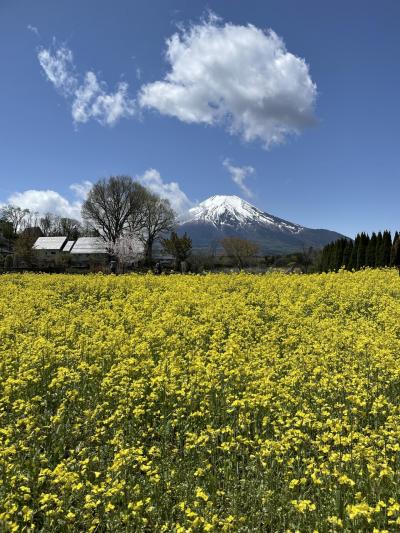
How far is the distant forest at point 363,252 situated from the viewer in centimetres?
2861

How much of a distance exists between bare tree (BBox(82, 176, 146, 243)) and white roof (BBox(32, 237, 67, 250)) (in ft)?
60.8

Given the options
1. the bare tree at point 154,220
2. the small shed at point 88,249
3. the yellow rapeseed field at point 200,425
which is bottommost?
the yellow rapeseed field at point 200,425

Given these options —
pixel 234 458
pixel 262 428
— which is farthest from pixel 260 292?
pixel 234 458

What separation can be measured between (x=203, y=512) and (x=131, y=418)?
7.27 feet

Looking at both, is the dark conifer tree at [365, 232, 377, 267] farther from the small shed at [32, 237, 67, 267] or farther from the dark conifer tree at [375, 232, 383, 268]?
the small shed at [32, 237, 67, 267]

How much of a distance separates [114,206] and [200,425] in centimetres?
6285

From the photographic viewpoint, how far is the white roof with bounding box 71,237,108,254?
74125 mm

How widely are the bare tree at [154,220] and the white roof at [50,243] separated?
23.3 metres

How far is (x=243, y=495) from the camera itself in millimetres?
3596

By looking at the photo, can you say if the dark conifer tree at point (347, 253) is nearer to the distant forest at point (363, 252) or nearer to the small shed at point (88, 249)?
the distant forest at point (363, 252)

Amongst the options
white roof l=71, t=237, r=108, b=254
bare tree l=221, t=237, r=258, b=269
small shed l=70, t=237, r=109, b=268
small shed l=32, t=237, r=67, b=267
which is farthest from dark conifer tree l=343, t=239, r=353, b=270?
small shed l=32, t=237, r=67, b=267

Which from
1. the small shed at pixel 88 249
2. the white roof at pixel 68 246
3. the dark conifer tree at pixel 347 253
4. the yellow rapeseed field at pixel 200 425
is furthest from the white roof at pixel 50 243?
the yellow rapeseed field at pixel 200 425

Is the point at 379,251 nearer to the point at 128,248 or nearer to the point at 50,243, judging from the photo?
the point at 128,248

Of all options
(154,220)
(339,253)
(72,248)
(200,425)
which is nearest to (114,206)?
(154,220)
